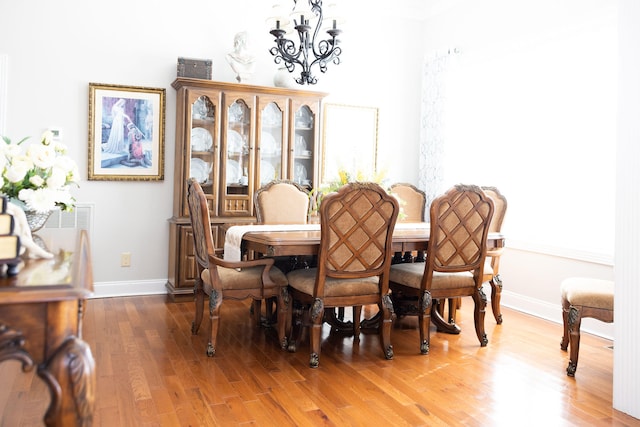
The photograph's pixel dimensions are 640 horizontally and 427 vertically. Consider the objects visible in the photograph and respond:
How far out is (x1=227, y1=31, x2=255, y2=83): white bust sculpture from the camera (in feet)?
16.5

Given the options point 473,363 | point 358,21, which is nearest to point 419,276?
point 473,363

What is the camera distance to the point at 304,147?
5.39 m

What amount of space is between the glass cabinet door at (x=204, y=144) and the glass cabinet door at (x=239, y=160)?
0.14 metres

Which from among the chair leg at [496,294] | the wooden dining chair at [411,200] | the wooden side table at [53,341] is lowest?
the chair leg at [496,294]

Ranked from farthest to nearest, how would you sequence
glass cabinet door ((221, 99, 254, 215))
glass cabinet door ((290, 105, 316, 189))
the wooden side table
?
glass cabinet door ((290, 105, 316, 189))
glass cabinet door ((221, 99, 254, 215))
the wooden side table

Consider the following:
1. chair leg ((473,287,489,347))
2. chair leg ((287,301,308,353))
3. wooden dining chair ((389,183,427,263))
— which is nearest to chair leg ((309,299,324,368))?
chair leg ((287,301,308,353))

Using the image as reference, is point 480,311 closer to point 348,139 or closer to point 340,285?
point 340,285

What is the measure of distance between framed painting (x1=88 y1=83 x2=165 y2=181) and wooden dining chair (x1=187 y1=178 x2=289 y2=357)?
62.0 inches

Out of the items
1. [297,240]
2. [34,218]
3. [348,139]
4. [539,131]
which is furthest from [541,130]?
[34,218]

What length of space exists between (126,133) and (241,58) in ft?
4.11

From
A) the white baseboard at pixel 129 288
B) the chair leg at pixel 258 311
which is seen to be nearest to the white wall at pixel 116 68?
the white baseboard at pixel 129 288

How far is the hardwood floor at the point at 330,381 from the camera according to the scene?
2.46 m

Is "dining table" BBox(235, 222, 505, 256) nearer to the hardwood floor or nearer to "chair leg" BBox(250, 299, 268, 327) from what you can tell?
"chair leg" BBox(250, 299, 268, 327)

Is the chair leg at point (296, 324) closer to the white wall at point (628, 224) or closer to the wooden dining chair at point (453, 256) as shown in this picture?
the wooden dining chair at point (453, 256)
